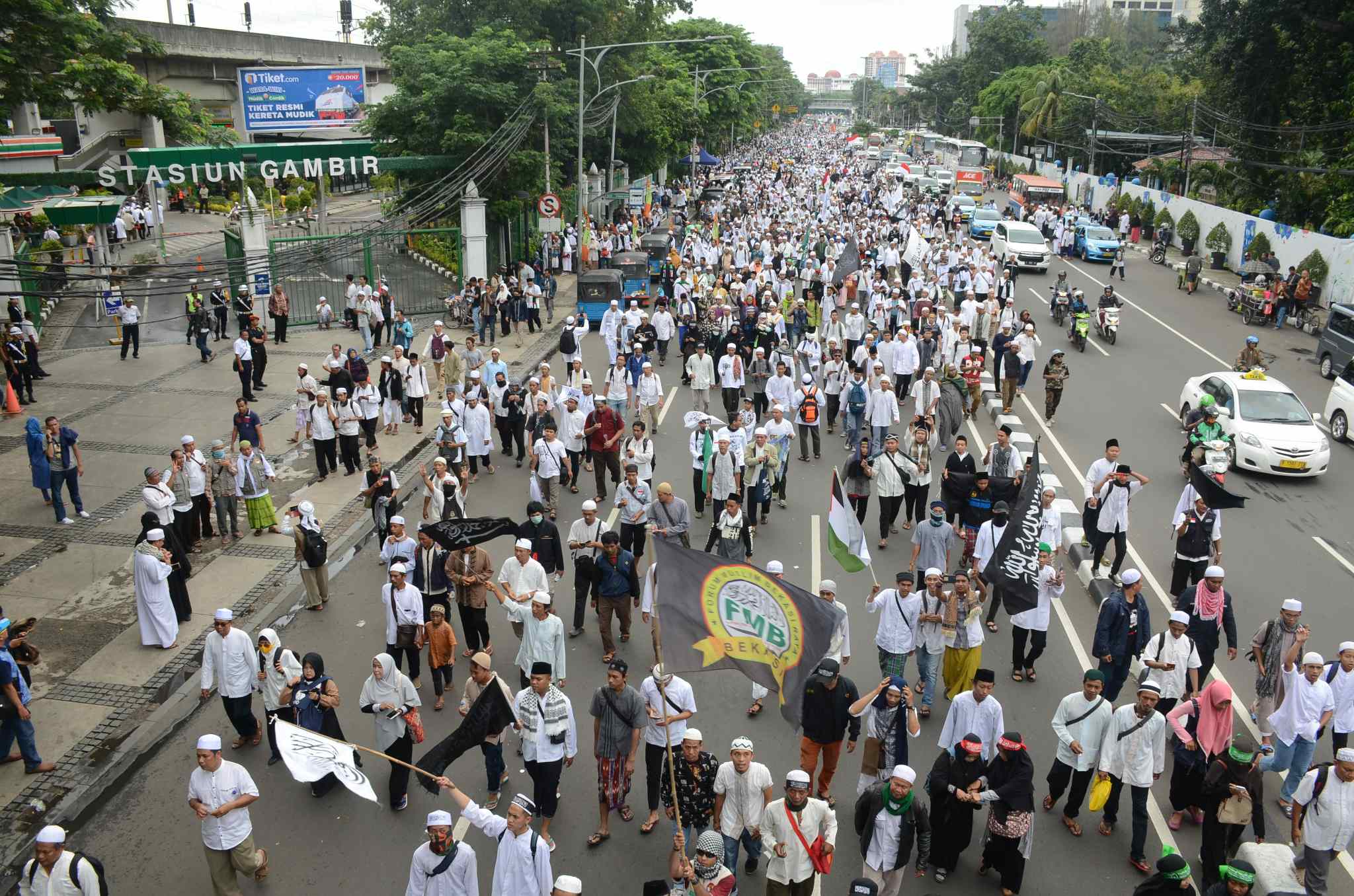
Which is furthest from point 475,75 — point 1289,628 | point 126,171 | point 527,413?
point 1289,628

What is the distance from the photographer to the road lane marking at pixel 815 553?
40.2 ft

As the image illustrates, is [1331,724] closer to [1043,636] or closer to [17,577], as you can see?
[1043,636]

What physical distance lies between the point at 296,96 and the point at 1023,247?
1256 inches

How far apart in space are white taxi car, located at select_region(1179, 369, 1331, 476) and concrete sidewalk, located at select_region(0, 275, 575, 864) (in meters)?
12.8

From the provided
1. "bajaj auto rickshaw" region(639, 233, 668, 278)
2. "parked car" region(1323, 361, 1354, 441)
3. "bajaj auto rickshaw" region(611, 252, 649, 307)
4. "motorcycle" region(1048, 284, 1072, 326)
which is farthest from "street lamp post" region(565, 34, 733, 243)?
"parked car" region(1323, 361, 1354, 441)

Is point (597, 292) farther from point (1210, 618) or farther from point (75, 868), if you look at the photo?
point (75, 868)

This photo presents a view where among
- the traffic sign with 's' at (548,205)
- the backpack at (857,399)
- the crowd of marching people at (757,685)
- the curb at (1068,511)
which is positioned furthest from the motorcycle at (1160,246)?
the backpack at (857,399)

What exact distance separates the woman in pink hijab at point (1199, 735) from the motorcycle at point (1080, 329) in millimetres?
18556

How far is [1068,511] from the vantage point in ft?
48.0

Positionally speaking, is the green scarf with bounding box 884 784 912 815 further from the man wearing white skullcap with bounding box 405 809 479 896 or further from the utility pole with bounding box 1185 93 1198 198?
the utility pole with bounding box 1185 93 1198 198

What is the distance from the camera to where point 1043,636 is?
989 cm

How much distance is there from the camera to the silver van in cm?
2202

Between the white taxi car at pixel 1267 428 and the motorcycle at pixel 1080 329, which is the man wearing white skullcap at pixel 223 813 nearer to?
the white taxi car at pixel 1267 428

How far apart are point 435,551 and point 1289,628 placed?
24.2 feet
